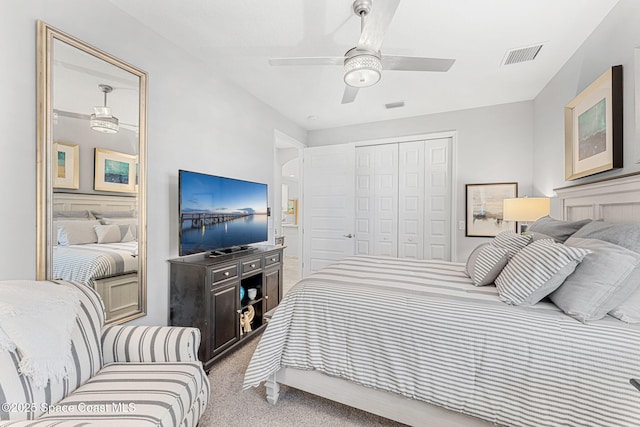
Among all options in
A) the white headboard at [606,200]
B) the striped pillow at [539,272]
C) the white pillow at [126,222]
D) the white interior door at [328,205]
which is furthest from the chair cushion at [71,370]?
the white interior door at [328,205]

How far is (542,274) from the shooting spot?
1.35m

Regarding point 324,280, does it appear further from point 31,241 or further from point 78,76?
point 78,76

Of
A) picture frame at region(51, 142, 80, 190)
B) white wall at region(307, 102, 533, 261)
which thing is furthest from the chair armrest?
white wall at region(307, 102, 533, 261)

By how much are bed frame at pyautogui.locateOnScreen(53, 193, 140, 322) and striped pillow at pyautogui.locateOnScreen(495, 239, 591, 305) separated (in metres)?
2.46

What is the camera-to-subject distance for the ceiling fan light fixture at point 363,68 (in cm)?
172

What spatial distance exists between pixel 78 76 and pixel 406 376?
265 cm

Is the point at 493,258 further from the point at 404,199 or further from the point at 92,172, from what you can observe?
the point at 92,172

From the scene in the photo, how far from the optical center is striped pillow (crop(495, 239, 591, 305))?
4.31ft

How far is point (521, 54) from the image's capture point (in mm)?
2459

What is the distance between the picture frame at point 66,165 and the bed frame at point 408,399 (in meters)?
1.78

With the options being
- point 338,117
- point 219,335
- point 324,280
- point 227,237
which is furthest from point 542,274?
point 338,117

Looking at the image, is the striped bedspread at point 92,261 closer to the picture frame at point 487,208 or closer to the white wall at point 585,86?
the white wall at point 585,86

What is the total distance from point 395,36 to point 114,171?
239 centimetres

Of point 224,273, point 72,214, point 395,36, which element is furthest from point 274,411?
point 395,36
